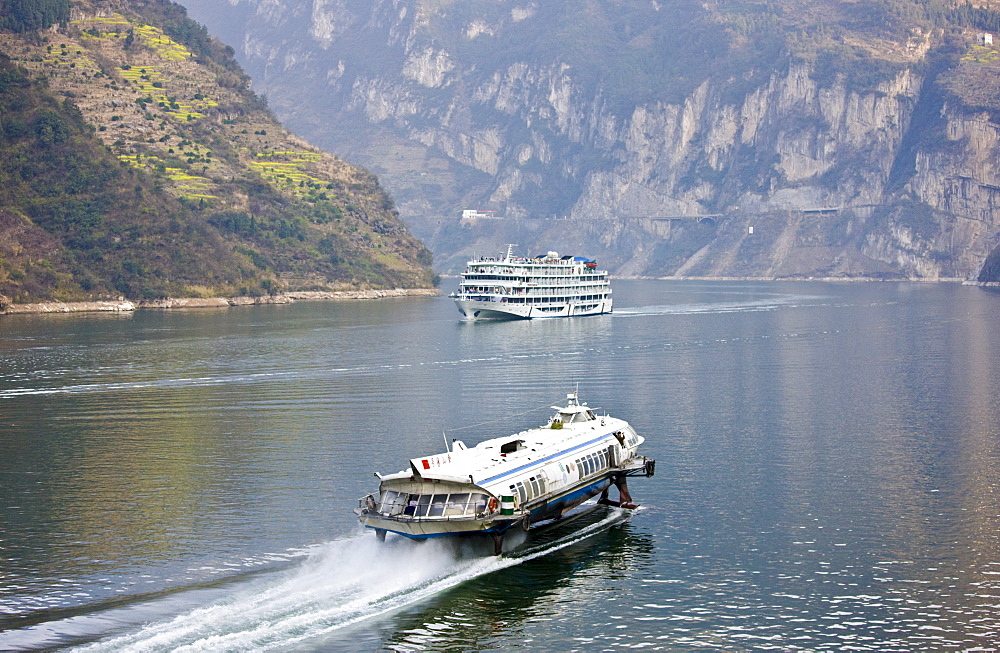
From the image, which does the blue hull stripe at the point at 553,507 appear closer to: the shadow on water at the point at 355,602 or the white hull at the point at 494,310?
the shadow on water at the point at 355,602

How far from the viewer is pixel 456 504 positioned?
160 ft

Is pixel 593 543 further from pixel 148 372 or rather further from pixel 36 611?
pixel 148 372

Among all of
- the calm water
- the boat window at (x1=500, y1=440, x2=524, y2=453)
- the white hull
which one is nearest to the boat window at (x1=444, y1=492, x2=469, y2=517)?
the calm water

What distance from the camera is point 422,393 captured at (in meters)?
97.1

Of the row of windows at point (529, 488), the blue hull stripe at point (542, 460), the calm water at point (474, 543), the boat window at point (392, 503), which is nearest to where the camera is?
the calm water at point (474, 543)

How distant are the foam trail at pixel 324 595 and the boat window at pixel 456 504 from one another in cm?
136

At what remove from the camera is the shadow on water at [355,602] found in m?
41.7

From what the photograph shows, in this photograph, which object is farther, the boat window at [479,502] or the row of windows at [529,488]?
the row of windows at [529,488]

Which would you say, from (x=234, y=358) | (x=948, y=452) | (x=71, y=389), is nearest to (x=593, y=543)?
(x=948, y=452)

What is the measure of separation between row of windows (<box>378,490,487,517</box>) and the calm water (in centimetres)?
160

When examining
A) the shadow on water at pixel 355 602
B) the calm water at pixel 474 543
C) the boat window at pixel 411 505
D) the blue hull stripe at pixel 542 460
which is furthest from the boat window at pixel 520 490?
the boat window at pixel 411 505

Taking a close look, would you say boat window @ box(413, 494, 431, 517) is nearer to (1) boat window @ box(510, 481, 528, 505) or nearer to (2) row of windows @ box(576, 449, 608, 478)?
(1) boat window @ box(510, 481, 528, 505)

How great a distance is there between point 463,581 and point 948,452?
3690 cm

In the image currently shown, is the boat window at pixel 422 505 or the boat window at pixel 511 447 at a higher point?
the boat window at pixel 511 447
